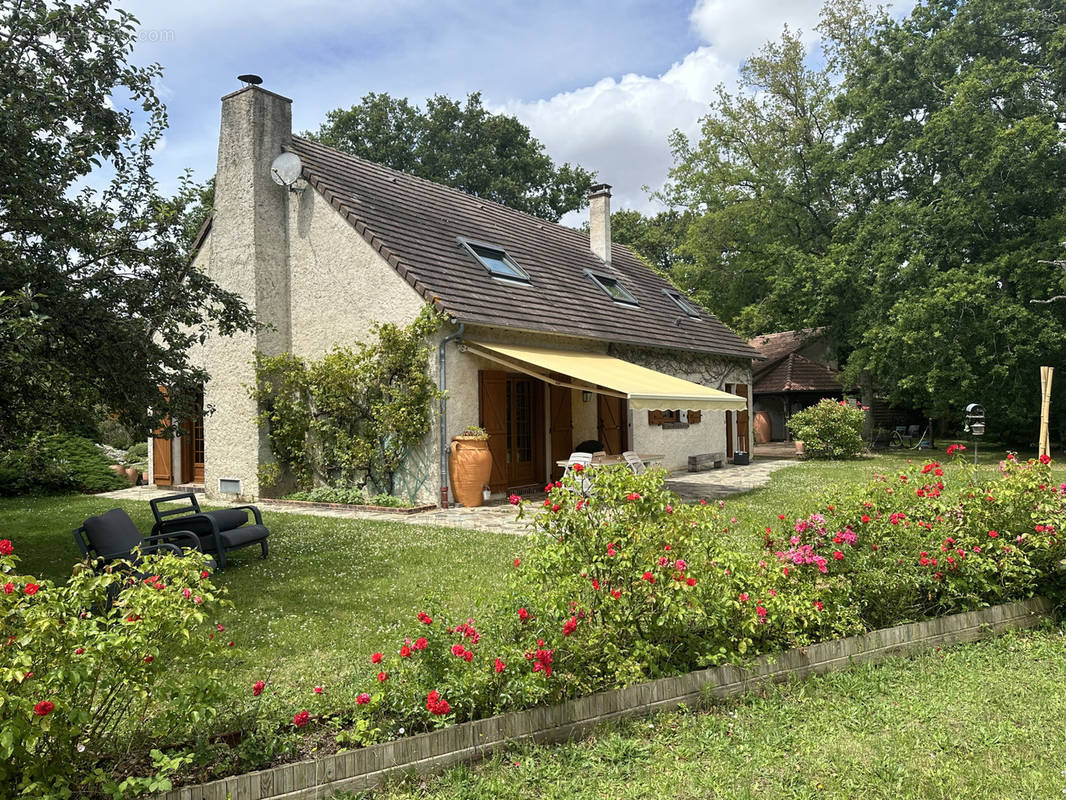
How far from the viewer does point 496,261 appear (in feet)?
53.5

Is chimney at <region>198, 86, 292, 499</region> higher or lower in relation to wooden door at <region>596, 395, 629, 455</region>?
higher

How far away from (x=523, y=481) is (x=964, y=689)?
11.1 m

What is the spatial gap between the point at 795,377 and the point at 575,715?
2982cm

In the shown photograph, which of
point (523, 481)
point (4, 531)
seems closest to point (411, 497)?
point (523, 481)

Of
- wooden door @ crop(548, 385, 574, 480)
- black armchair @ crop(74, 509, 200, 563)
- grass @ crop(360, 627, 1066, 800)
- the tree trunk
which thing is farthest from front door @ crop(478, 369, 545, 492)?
the tree trunk

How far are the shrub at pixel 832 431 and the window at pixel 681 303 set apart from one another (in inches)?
193

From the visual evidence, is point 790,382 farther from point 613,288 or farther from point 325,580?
point 325,580

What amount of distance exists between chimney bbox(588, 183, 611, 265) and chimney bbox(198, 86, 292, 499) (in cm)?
977

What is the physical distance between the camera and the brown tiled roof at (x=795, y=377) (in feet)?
101

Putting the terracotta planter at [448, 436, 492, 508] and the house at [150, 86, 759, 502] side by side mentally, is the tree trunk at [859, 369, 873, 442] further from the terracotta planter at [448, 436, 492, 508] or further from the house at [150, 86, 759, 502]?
the terracotta planter at [448, 436, 492, 508]

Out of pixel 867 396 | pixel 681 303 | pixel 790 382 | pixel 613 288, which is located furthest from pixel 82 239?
pixel 790 382

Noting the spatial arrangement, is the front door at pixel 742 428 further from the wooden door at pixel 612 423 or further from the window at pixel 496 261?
the window at pixel 496 261

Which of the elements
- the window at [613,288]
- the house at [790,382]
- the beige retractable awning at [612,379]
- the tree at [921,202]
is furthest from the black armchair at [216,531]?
the house at [790,382]

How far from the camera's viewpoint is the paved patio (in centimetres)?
1098
